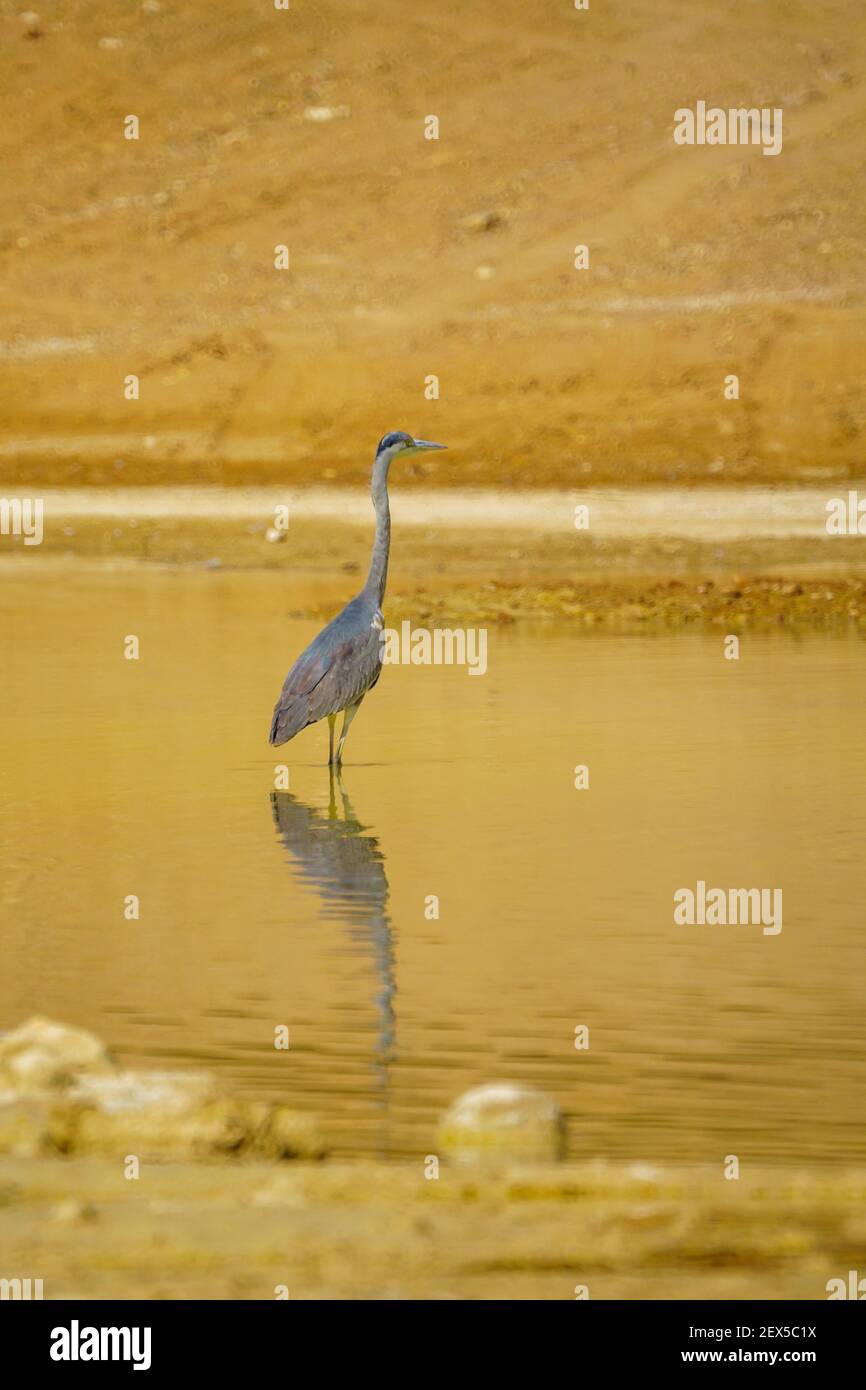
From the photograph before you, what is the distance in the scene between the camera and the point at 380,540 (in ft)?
41.5

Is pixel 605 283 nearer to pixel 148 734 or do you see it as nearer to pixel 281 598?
pixel 281 598

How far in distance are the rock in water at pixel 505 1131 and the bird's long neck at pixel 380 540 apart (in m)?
6.60

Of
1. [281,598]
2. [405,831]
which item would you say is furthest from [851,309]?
[405,831]

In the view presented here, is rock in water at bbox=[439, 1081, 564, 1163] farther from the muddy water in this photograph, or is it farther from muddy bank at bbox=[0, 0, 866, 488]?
muddy bank at bbox=[0, 0, 866, 488]

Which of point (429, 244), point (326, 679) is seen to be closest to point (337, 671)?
point (326, 679)

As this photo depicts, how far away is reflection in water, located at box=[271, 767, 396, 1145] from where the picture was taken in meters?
7.46

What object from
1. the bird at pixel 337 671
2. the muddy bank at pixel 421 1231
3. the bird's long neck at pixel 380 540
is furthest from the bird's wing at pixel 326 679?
the muddy bank at pixel 421 1231

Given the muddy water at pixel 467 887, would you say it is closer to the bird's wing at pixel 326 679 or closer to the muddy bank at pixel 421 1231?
the bird's wing at pixel 326 679

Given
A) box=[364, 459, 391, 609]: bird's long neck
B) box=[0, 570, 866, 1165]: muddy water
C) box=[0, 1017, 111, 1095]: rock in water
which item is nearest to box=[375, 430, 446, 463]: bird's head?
box=[364, 459, 391, 609]: bird's long neck

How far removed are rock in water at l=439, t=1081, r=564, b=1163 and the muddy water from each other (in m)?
0.21

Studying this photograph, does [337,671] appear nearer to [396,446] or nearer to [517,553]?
[396,446]

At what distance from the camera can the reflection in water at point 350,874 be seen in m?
7.46

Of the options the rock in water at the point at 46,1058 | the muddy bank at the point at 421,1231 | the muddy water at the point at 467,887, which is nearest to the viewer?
the muddy bank at the point at 421,1231
